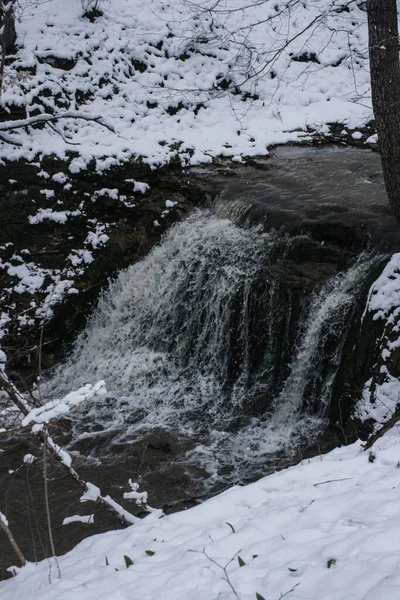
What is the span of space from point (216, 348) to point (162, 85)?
6539mm

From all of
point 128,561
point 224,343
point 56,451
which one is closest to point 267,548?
point 128,561

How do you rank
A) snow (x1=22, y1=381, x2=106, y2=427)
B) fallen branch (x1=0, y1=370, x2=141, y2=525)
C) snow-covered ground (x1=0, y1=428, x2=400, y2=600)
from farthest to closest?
fallen branch (x1=0, y1=370, x2=141, y2=525) → snow (x1=22, y1=381, x2=106, y2=427) → snow-covered ground (x1=0, y1=428, x2=400, y2=600)

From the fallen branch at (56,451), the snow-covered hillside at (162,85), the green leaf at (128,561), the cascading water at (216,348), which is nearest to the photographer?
the green leaf at (128,561)

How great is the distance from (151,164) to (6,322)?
11.7 ft

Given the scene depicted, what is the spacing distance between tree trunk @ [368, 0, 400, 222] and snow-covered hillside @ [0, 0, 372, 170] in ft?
12.0

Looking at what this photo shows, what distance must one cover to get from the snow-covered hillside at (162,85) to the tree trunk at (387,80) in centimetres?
365

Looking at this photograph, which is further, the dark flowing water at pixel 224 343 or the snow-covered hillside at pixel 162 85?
the snow-covered hillside at pixel 162 85

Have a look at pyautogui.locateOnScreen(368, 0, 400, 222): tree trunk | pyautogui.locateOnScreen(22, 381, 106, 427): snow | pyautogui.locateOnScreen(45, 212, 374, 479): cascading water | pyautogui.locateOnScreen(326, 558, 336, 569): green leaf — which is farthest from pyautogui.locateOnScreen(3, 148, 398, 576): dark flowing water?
pyautogui.locateOnScreen(326, 558, 336, 569): green leaf

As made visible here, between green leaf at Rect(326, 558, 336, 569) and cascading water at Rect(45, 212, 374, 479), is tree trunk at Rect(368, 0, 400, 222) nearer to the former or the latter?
cascading water at Rect(45, 212, 374, 479)

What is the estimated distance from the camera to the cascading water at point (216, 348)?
6.48 meters

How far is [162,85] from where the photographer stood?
11.9 metres

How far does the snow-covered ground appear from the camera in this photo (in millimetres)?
2705

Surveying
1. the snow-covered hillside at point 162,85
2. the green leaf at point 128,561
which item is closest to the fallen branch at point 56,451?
the green leaf at point 128,561

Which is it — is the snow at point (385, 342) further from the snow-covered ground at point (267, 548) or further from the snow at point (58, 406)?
the snow at point (58, 406)
